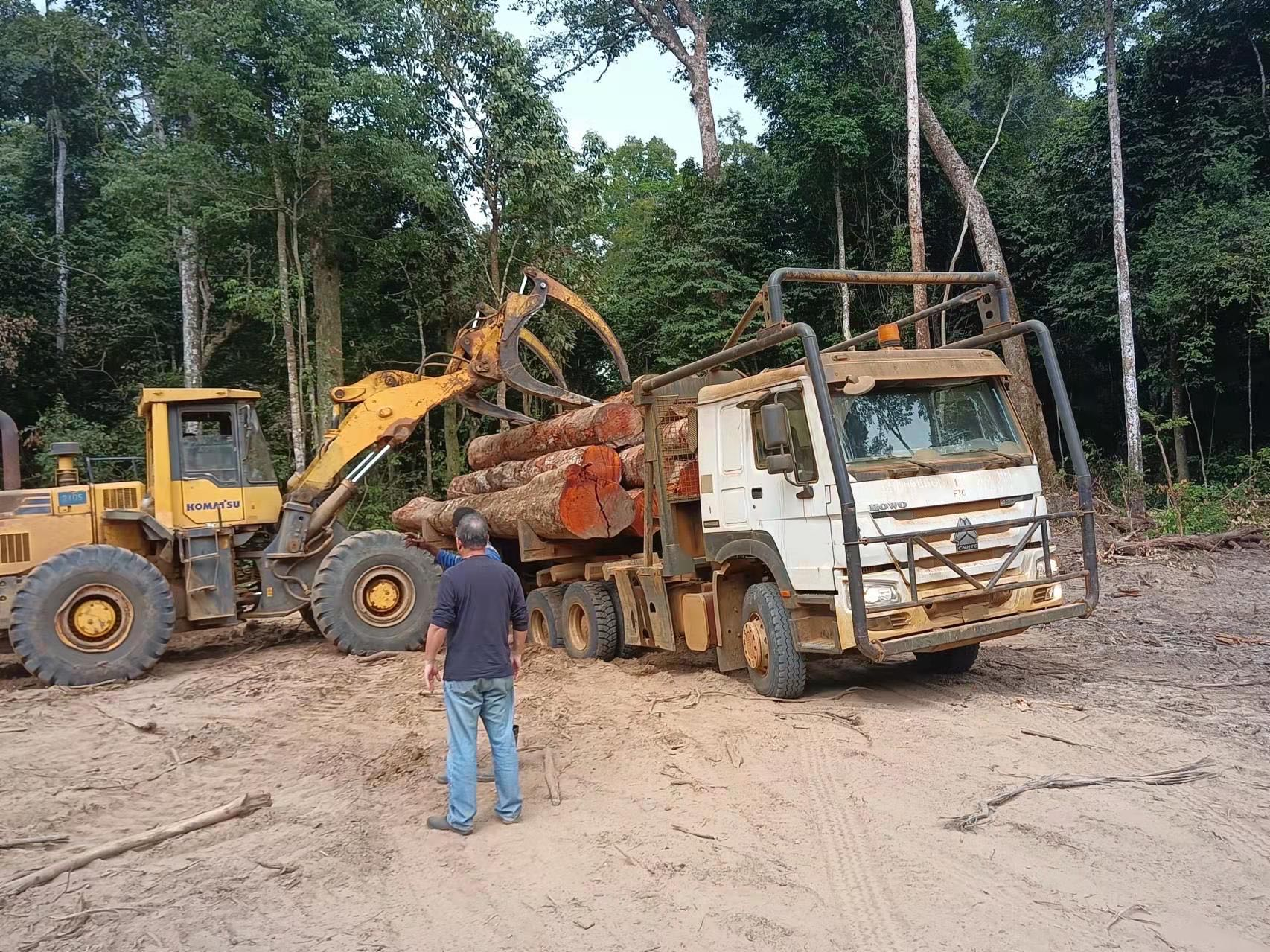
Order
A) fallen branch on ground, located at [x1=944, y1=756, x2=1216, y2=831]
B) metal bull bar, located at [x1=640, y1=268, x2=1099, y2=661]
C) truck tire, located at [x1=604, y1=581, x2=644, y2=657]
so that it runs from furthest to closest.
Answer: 1. truck tire, located at [x1=604, y1=581, x2=644, y2=657]
2. metal bull bar, located at [x1=640, y1=268, x2=1099, y2=661]
3. fallen branch on ground, located at [x1=944, y1=756, x2=1216, y2=831]

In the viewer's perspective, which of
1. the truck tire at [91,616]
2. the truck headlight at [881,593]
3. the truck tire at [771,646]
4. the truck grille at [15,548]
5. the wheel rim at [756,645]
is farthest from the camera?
the truck grille at [15,548]

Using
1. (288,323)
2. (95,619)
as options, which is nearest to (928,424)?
(95,619)

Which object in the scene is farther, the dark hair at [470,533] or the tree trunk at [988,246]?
the tree trunk at [988,246]

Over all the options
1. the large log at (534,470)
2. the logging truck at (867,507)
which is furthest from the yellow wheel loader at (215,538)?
the logging truck at (867,507)

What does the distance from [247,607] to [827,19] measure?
19505mm

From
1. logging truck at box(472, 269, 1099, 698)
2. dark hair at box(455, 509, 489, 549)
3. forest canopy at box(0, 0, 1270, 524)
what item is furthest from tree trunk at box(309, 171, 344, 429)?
dark hair at box(455, 509, 489, 549)

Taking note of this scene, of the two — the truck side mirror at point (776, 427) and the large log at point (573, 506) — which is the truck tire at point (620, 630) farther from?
the truck side mirror at point (776, 427)

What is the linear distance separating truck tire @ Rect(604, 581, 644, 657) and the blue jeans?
14.9 feet

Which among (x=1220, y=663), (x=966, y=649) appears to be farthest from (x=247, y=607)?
(x=1220, y=663)

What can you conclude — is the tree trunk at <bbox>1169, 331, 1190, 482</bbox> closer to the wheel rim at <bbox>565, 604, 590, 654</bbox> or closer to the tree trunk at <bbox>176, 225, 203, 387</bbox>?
the wheel rim at <bbox>565, 604, 590, 654</bbox>

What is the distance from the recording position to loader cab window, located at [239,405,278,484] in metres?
10.4

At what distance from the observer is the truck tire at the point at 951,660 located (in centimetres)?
774

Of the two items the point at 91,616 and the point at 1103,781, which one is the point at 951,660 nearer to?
the point at 1103,781

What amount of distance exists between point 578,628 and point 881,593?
4.46 metres
